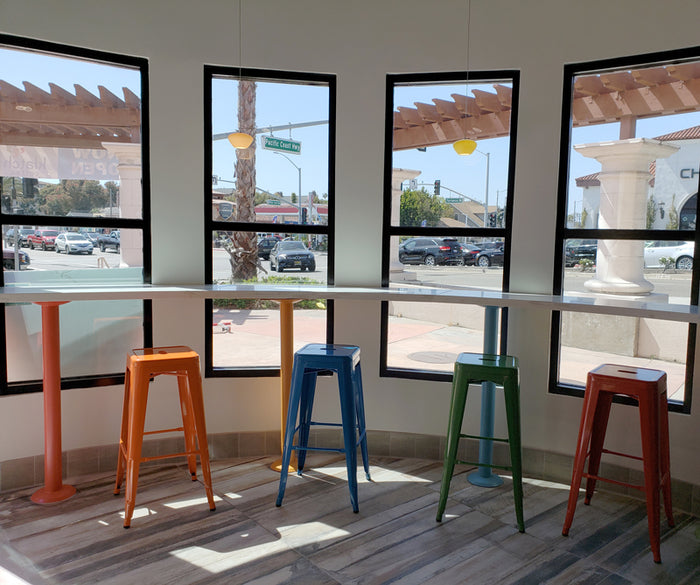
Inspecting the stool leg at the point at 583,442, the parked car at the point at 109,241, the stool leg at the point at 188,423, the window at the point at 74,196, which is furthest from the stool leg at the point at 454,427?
the parked car at the point at 109,241

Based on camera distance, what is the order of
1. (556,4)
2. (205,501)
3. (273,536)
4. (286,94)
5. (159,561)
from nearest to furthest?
(159,561)
(273,536)
(205,501)
(556,4)
(286,94)

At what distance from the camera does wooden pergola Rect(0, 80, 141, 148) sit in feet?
10.3

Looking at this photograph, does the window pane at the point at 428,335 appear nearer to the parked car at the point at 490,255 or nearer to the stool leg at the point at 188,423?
the parked car at the point at 490,255

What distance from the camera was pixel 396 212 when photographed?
12.1 ft

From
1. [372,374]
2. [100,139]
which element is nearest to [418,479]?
[372,374]

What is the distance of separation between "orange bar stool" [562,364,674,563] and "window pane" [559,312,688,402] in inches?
17.2

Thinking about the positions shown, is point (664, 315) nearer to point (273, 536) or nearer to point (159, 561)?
point (273, 536)

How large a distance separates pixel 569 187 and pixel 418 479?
1959 millimetres

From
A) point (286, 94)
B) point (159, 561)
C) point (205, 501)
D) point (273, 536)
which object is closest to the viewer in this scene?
point (159, 561)

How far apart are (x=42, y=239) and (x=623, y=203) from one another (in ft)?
10.8

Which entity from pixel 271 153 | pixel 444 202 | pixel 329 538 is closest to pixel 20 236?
pixel 271 153

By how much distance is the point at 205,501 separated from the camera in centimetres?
307

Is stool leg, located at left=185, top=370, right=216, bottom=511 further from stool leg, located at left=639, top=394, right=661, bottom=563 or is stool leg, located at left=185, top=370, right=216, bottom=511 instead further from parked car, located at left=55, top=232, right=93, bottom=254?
stool leg, located at left=639, top=394, right=661, bottom=563

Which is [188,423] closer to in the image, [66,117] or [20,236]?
[20,236]
